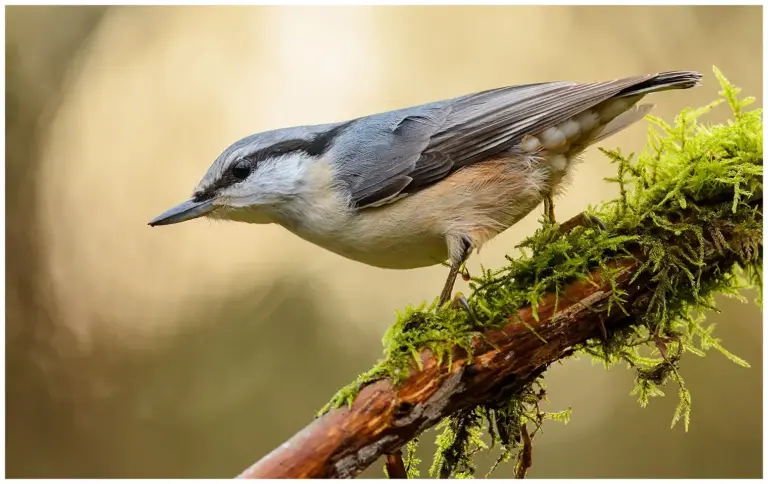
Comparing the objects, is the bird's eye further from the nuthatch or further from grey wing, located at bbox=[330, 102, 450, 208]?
grey wing, located at bbox=[330, 102, 450, 208]

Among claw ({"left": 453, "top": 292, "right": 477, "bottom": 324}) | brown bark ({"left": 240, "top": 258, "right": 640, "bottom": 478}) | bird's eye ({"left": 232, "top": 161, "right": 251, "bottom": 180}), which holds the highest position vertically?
bird's eye ({"left": 232, "top": 161, "right": 251, "bottom": 180})

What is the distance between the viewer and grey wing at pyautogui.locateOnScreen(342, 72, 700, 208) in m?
→ 2.08

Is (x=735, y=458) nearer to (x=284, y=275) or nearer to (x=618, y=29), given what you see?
(x=618, y=29)

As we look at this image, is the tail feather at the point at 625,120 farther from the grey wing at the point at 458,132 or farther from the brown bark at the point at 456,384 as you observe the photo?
the brown bark at the point at 456,384

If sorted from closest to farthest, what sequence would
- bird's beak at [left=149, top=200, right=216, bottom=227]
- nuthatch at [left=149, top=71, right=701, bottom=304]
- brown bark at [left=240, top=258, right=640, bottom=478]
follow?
1. brown bark at [left=240, top=258, right=640, bottom=478]
2. nuthatch at [left=149, top=71, right=701, bottom=304]
3. bird's beak at [left=149, top=200, right=216, bottom=227]

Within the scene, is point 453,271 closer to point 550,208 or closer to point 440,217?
point 440,217

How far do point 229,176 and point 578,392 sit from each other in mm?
2992

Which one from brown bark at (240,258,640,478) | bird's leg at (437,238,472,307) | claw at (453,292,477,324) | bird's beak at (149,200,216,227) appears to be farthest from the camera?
bird's beak at (149,200,216,227)

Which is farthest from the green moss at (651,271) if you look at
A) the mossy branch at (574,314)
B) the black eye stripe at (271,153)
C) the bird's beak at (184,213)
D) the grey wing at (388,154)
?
the bird's beak at (184,213)

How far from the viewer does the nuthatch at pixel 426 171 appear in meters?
2.06

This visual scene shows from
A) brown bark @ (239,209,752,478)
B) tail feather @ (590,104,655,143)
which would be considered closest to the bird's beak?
brown bark @ (239,209,752,478)

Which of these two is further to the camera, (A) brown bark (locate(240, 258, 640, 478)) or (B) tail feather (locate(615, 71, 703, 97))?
(B) tail feather (locate(615, 71, 703, 97))

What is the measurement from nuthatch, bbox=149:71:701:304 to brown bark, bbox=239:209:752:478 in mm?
347

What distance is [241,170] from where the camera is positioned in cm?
226
